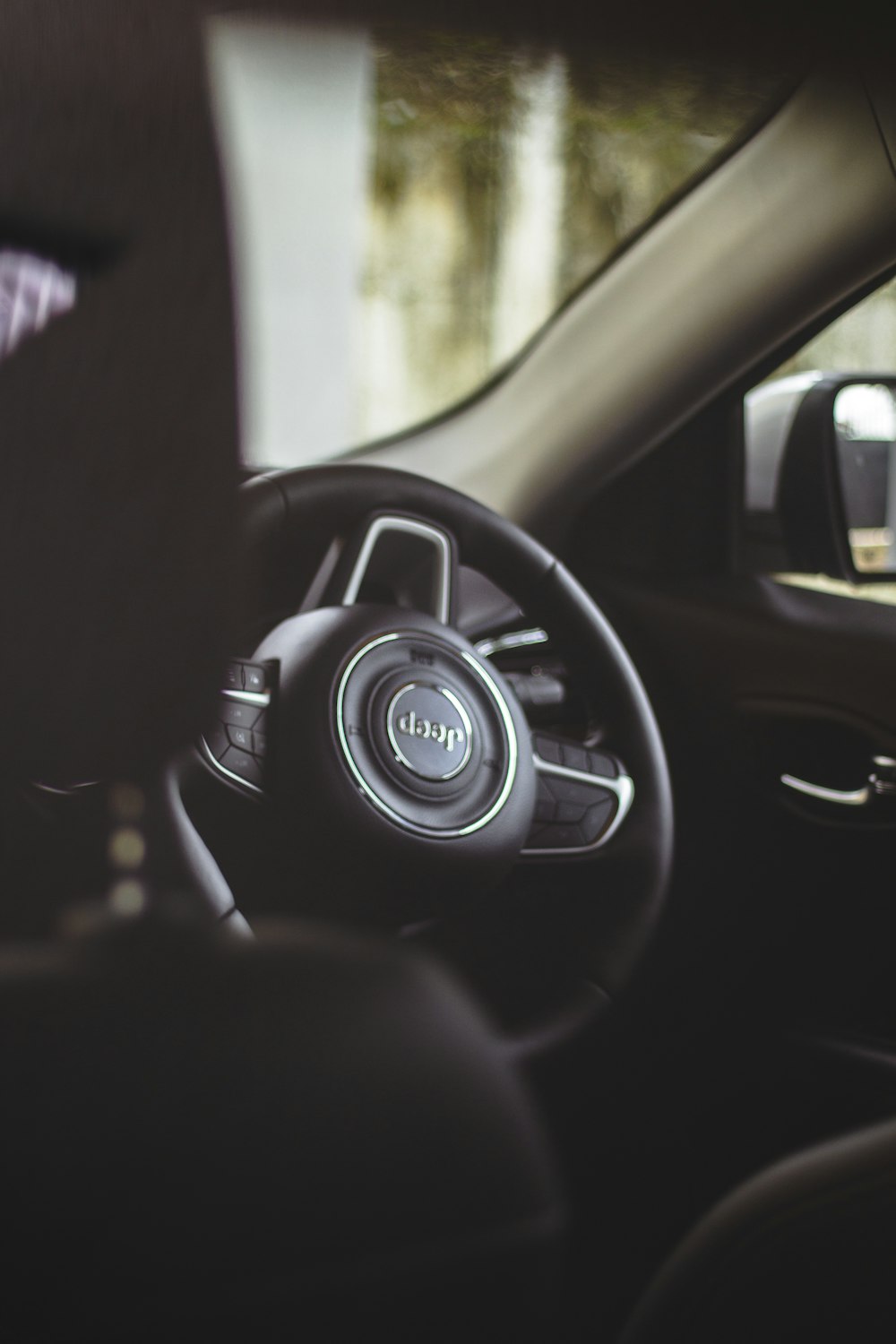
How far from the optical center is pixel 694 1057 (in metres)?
1.77

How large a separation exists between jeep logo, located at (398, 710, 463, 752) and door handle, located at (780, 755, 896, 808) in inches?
25.8

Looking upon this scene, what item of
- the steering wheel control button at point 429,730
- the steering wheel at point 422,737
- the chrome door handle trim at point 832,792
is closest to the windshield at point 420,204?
the chrome door handle trim at point 832,792

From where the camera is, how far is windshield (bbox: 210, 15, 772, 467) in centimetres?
525

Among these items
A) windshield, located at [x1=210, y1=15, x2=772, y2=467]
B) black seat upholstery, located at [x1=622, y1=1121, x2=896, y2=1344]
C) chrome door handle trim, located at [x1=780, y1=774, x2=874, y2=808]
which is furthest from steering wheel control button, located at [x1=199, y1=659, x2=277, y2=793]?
windshield, located at [x1=210, y1=15, x2=772, y2=467]

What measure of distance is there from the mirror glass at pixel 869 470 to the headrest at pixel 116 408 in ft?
4.98

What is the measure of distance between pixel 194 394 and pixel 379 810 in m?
0.83

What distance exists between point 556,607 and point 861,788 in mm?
530

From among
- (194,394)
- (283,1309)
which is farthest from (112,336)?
(283,1309)

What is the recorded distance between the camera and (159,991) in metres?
0.57

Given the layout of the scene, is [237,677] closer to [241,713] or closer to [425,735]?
[241,713]

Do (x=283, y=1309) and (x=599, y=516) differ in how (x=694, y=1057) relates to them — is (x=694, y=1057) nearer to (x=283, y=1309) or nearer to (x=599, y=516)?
(x=599, y=516)

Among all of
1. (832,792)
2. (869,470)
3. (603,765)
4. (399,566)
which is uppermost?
(869,470)

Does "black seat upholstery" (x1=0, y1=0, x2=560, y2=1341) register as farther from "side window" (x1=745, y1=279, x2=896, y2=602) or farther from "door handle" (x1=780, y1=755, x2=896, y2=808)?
"side window" (x1=745, y1=279, x2=896, y2=602)

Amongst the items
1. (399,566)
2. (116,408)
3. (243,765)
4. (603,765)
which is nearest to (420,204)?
(399,566)
